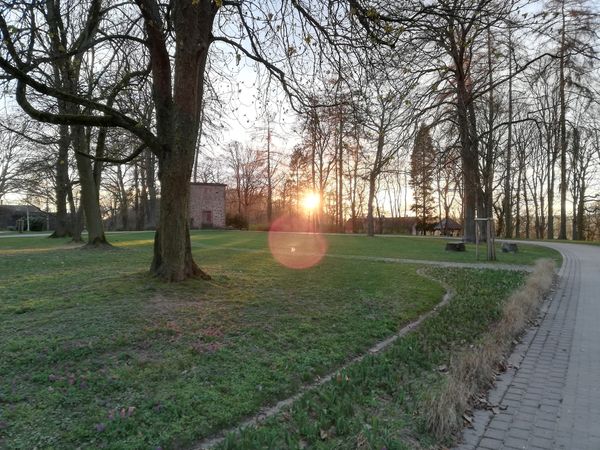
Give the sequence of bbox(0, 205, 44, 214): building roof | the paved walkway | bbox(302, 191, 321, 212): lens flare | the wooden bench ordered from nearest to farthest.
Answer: the paved walkway, the wooden bench, bbox(302, 191, 321, 212): lens flare, bbox(0, 205, 44, 214): building roof

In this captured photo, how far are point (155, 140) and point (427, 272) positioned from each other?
27.6ft

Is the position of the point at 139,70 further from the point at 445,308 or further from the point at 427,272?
the point at 427,272

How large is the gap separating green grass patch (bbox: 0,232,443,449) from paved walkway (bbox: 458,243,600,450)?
64.6 inches

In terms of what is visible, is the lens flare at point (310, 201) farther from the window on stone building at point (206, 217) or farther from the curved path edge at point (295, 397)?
the curved path edge at point (295, 397)

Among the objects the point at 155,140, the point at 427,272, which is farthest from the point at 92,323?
the point at 427,272

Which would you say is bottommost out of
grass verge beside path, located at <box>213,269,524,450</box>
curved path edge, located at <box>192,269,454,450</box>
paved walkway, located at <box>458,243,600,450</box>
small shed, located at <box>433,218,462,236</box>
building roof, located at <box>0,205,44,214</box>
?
paved walkway, located at <box>458,243,600,450</box>

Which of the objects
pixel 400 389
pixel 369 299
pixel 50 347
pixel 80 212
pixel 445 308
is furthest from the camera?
pixel 80 212

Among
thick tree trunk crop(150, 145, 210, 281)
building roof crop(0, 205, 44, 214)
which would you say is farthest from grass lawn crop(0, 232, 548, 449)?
building roof crop(0, 205, 44, 214)

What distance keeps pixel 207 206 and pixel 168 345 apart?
40.4 meters

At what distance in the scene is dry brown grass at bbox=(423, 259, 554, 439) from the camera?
3.13 m

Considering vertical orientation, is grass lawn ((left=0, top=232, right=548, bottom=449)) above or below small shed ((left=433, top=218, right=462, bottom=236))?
below

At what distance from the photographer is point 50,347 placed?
14.2 feet

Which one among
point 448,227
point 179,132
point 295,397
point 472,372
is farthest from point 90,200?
point 448,227

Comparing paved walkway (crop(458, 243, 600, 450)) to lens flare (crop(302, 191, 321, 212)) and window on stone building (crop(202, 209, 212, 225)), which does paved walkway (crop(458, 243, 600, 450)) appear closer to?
window on stone building (crop(202, 209, 212, 225))
